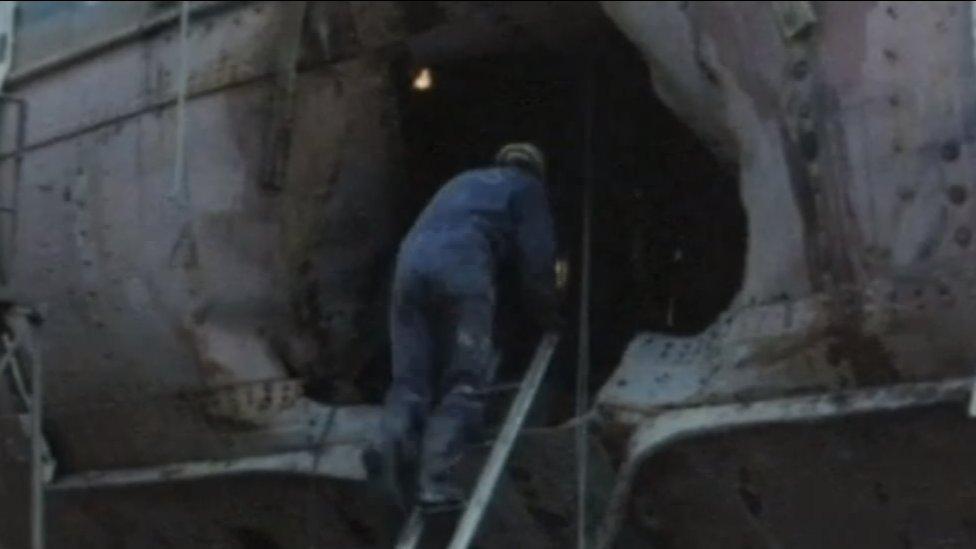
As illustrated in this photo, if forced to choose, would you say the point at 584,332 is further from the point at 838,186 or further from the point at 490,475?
the point at 838,186

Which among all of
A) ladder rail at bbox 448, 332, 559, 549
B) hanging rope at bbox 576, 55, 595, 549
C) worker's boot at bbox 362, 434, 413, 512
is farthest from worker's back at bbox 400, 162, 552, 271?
worker's boot at bbox 362, 434, 413, 512

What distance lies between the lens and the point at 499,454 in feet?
18.4

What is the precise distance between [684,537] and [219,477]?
1.77 m

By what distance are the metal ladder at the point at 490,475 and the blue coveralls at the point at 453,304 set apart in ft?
0.35

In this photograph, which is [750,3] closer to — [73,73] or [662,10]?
[662,10]

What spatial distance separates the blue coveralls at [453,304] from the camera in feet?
18.7

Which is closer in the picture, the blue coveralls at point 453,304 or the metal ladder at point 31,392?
the blue coveralls at point 453,304

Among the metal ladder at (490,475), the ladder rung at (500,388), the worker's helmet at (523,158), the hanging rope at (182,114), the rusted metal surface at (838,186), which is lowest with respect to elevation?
the metal ladder at (490,475)

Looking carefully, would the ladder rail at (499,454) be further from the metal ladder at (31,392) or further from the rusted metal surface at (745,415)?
the metal ladder at (31,392)

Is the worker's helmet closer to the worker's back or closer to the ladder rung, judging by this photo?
the worker's back

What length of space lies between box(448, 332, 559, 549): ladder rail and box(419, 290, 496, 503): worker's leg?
94 millimetres

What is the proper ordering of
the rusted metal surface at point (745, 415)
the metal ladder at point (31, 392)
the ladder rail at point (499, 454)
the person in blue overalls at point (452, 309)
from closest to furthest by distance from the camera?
the rusted metal surface at point (745, 415) → the ladder rail at point (499, 454) → the person in blue overalls at point (452, 309) → the metal ladder at point (31, 392)

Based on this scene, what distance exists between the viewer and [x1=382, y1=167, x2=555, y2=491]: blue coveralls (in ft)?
18.7

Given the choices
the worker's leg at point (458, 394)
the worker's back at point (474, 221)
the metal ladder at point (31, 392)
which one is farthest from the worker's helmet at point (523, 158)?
the metal ladder at point (31, 392)
